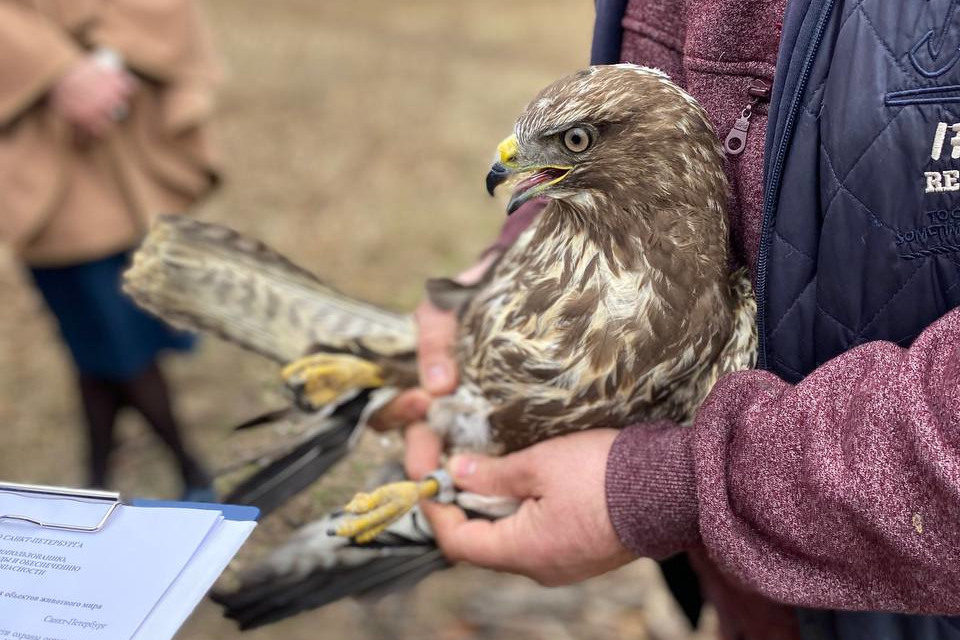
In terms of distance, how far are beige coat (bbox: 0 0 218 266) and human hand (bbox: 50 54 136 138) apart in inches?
1.4

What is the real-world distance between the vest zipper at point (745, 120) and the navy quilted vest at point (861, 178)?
0.12m

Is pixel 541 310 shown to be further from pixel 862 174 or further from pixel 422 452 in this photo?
pixel 862 174

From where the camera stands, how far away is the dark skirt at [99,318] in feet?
10.2

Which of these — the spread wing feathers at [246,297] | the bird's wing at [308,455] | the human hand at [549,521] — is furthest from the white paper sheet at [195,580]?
the spread wing feathers at [246,297]

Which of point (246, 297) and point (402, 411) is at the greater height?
point (246, 297)

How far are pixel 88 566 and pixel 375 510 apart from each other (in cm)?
72

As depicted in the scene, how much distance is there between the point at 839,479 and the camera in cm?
120

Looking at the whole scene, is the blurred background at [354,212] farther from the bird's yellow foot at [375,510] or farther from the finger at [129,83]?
the finger at [129,83]

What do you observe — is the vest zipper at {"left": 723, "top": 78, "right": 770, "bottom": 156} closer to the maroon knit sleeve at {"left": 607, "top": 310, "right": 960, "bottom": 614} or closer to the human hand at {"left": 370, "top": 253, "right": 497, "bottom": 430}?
the maroon knit sleeve at {"left": 607, "top": 310, "right": 960, "bottom": 614}

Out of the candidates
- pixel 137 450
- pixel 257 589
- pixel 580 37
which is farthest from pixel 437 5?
pixel 257 589

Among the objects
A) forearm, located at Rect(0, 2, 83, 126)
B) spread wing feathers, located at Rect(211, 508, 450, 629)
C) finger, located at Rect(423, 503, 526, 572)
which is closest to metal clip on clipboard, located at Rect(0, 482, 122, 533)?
spread wing feathers, located at Rect(211, 508, 450, 629)

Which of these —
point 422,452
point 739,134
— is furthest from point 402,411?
point 739,134

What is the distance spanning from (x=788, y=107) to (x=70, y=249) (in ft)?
8.17

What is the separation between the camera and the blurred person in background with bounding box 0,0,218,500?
282 cm
